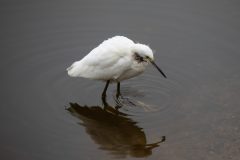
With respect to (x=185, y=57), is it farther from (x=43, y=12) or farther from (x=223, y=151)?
(x=43, y=12)

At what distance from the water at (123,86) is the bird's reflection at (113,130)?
2 centimetres

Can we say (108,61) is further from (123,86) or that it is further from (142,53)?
(123,86)

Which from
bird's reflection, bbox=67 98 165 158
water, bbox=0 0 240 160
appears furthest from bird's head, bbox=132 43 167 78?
bird's reflection, bbox=67 98 165 158

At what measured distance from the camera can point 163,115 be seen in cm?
876

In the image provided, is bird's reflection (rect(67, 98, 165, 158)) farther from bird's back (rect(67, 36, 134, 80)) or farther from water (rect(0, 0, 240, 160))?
bird's back (rect(67, 36, 134, 80))

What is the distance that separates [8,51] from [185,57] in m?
4.13

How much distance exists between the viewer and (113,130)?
855cm

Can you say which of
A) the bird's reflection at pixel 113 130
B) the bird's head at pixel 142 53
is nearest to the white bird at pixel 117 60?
the bird's head at pixel 142 53

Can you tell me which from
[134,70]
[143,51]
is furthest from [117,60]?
[143,51]

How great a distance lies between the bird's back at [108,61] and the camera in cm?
852

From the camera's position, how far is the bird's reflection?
7996mm

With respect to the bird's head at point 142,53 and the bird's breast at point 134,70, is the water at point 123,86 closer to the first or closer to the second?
the bird's breast at point 134,70

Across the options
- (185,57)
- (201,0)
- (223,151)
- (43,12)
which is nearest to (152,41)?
(185,57)

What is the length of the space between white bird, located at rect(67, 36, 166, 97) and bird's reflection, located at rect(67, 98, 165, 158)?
27.2 inches
